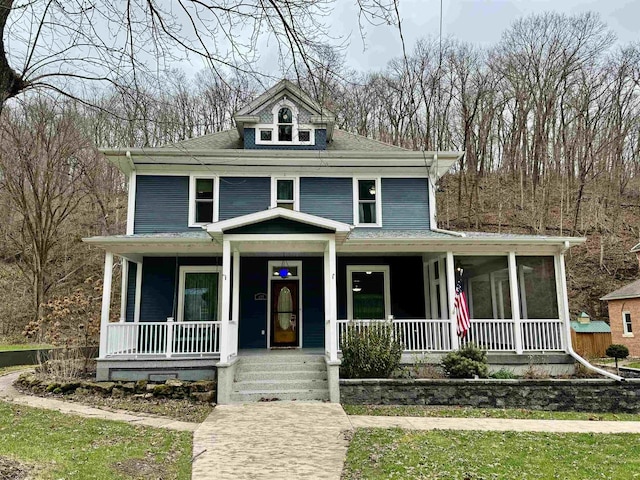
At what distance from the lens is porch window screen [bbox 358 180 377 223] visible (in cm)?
1334

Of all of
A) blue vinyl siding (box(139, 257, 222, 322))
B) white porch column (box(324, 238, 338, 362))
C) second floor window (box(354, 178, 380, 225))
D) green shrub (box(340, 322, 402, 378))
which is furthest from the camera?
second floor window (box(354, 178, 380, 225))

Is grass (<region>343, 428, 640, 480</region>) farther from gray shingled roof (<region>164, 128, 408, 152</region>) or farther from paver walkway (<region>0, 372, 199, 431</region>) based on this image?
gray shingled roof (<region>164, 128, 408, 152</region>)

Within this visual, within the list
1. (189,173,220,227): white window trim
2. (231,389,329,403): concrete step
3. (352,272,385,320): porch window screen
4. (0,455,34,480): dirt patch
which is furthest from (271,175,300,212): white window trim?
(0,455,34,480): dirt patch

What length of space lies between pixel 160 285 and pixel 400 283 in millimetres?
6608

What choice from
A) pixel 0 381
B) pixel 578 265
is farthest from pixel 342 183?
pixel 578 265

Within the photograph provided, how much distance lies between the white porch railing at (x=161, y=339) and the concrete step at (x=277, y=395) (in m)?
1.67

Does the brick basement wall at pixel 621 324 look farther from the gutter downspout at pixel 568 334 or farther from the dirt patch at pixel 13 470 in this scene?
the dirt patch at pixel 13 470

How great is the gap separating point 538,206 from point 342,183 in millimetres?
18337

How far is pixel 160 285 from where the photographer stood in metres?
12.3

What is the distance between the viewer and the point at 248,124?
1359 cm

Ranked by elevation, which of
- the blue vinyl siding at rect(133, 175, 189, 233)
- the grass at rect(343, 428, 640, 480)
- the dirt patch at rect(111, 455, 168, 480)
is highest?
the blue vinyl siding at rect(133, 175, 189, 233)

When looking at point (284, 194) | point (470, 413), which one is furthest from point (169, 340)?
point (470, 413)

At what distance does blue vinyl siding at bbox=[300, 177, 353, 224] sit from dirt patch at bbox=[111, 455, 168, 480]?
8.56 metres

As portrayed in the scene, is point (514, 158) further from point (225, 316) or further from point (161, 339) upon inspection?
point (161, 339)
